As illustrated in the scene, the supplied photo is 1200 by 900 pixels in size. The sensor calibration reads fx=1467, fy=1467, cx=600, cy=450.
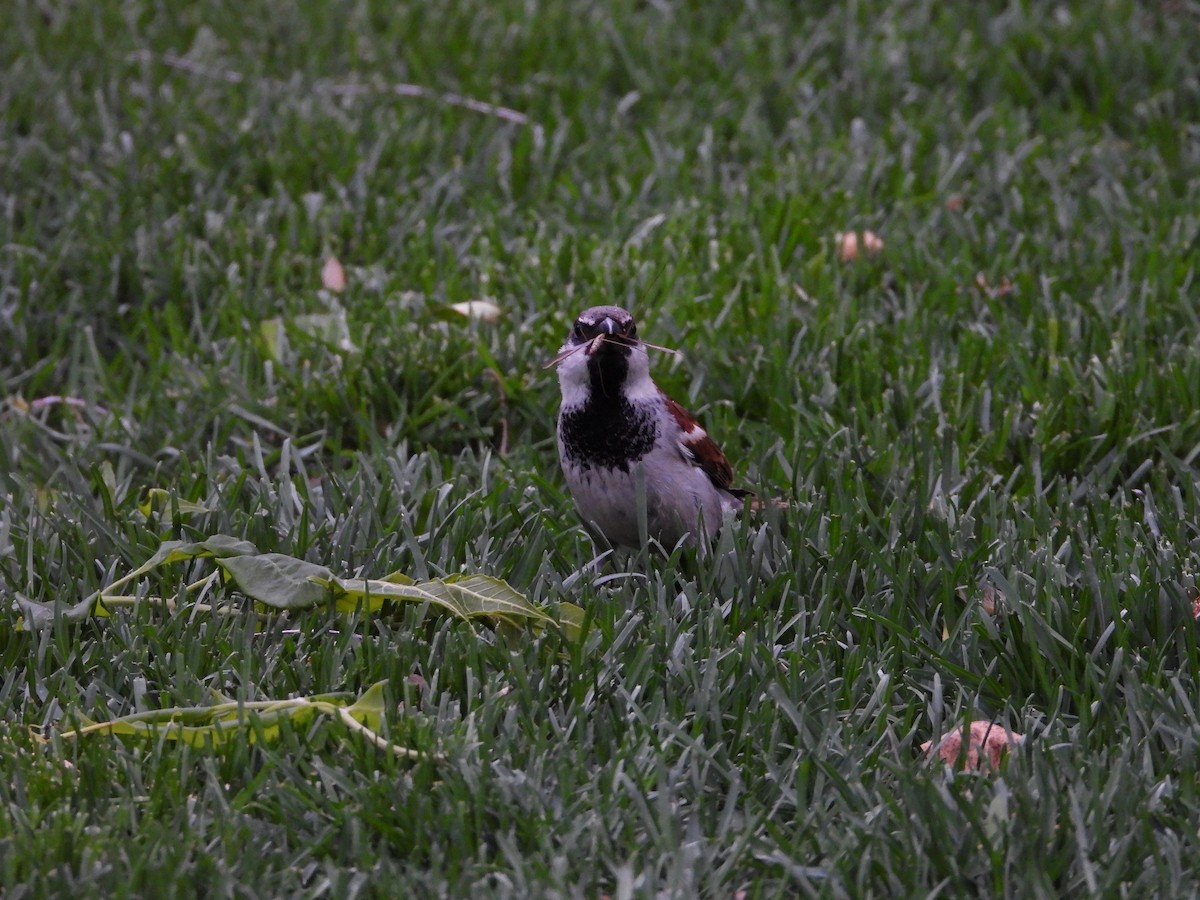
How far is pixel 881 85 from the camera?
6551 millimetres

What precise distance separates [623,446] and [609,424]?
0.07 m

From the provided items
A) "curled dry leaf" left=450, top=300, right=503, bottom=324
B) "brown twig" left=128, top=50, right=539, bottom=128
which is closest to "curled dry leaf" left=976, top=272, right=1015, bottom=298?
"curled dry leaf" left=450, top=300, right=503, bottom=324

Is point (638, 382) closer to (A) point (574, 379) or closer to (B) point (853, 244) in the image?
(A) point (574, 379)

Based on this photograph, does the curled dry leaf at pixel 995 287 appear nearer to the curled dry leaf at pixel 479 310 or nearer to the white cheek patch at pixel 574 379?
the curled dry leaf at pixel 479 310

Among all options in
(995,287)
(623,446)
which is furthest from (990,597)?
(995,287)

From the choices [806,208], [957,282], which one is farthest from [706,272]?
[957,282]

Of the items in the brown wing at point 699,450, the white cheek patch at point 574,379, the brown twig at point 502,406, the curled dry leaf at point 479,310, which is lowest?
the brown twig at point 502,406

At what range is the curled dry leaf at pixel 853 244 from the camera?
A: 17.3 feet

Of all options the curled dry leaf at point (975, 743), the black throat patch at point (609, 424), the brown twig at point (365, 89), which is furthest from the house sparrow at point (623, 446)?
→ the brown twig at point (365, 89)

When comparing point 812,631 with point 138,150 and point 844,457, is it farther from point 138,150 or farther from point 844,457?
point 138,150

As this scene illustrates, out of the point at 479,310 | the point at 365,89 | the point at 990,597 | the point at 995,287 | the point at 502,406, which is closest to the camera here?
the point at 990,597

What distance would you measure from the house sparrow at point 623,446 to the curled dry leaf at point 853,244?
6.08 feet

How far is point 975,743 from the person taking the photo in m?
2.79

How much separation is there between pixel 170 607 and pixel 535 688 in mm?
897
